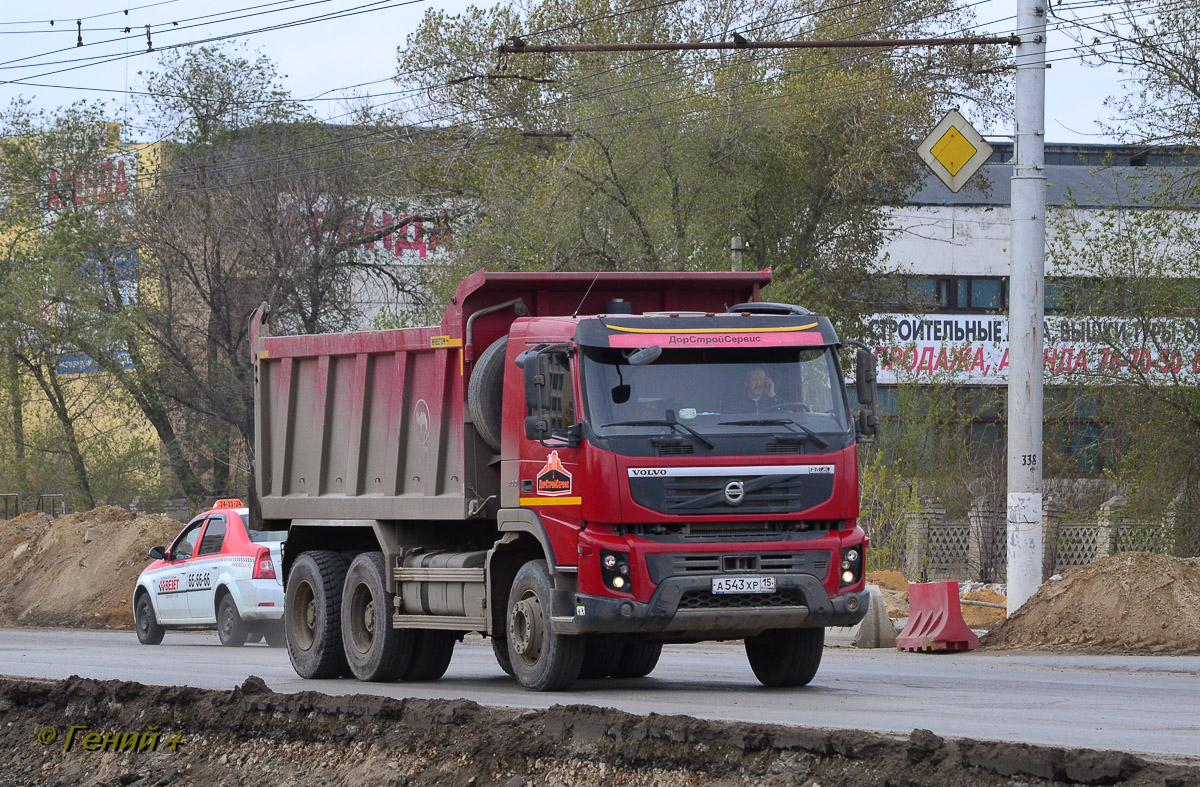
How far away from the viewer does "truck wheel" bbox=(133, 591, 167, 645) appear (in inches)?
891

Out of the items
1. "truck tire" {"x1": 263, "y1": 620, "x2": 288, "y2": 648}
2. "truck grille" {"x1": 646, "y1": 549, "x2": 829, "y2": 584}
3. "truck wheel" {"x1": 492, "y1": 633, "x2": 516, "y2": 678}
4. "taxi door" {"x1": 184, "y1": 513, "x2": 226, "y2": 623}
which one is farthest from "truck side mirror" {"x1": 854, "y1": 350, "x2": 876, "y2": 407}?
"taxi door" {"x1": 184, "y1": 513, "x2": 226, "y2": 623}

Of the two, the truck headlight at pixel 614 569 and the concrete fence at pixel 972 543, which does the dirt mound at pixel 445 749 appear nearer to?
the truck headlight at pixel 614 569

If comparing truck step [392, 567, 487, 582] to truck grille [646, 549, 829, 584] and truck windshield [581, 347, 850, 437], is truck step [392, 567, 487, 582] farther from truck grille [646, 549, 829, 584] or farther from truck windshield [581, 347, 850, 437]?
truck windshield [581, 347, 850, 437]

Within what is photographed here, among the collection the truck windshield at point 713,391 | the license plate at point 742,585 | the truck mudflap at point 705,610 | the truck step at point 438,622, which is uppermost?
the truck windshield at point 713,391

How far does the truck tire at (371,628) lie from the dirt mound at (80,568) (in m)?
16.0

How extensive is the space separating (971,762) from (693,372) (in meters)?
4.83

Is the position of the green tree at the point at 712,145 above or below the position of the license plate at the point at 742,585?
above

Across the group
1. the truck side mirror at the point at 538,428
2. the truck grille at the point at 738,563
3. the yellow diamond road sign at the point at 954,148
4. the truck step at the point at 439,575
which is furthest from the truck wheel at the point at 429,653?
the yellow diamond road sign at the point at 954,148

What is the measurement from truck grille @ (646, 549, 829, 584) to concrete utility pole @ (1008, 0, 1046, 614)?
819 centimetres

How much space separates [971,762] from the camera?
7488 mm

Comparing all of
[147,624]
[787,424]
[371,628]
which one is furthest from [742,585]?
[147,624]

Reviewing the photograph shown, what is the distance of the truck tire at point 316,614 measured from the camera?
1470 cm

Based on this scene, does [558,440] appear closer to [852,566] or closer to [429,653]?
[852,566]

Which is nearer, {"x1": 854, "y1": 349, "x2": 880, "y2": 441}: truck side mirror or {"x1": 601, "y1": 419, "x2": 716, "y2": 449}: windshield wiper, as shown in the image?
{"x1": 601, "y1": 419, "x2": 716, "y2": 449}: windshield wiper
